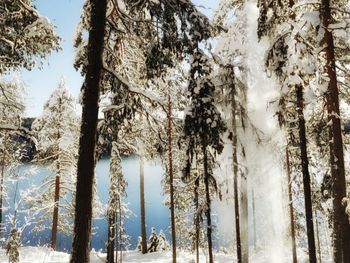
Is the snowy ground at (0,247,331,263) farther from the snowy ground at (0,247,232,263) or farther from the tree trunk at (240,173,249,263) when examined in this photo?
the tree trunk at (240,173,249,263)

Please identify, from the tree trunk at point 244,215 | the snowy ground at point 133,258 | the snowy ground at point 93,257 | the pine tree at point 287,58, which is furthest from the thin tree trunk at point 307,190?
the snowy ground at point 133,258

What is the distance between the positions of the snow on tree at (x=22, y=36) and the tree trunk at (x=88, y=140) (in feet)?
4.72

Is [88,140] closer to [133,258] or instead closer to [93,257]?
[93,257]

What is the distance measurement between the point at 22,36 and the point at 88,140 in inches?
134

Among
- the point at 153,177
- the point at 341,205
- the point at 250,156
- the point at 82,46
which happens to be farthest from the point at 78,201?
the point at 153,177

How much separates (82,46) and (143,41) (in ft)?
4.14

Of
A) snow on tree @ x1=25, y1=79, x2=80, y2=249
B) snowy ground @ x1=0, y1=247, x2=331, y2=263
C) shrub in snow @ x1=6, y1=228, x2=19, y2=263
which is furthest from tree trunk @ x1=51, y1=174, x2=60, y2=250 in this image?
shrub in snow @ x1=6, y1=228, x2=19, y2=263

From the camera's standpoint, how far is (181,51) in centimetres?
837

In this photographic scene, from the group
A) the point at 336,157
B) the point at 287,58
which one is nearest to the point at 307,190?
Answer: the point at 336,157

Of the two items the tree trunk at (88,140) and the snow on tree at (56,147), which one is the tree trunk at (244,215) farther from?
the tree trunk at (88,140)

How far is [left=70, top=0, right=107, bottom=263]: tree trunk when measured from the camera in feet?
23.9

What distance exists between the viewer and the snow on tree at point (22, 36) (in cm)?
879

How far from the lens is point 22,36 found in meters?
9.36

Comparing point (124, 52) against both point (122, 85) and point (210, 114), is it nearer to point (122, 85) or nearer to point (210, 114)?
point (122, 85)
